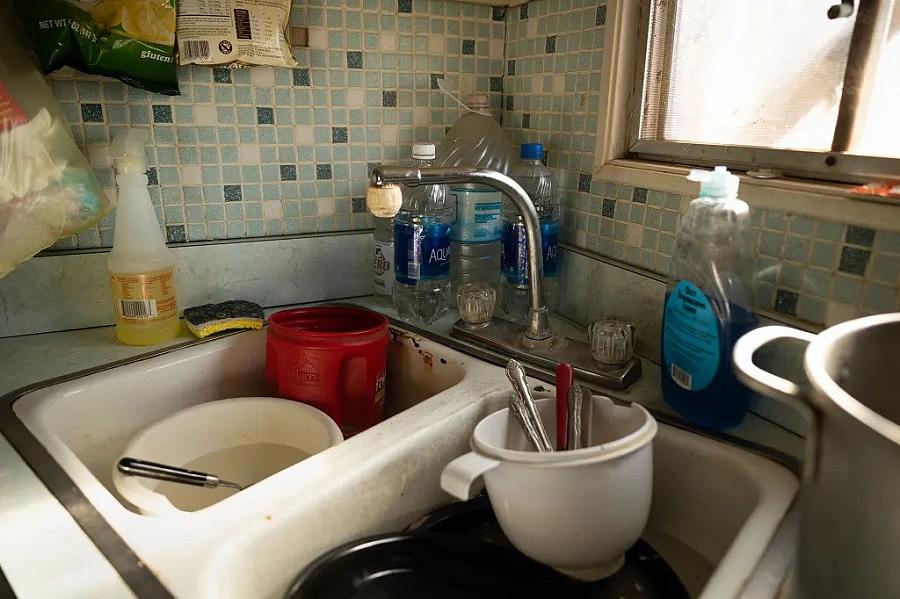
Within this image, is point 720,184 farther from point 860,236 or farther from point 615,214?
point 615,214

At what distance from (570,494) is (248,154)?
749mm

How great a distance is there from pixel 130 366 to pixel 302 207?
0.38 metres

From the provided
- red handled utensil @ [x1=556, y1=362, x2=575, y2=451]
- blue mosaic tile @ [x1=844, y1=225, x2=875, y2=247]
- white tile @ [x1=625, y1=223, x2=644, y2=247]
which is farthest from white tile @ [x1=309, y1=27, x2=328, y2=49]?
blue mosaic tile @ [x1=844, y1=225, x2=875, y2=247]

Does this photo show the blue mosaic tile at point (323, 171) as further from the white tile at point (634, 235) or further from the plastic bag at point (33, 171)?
the white tile at point (634, 235)

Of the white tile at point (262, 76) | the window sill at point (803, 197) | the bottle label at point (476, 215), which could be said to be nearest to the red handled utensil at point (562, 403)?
the window sill at point (803, 197)

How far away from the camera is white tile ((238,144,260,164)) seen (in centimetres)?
101

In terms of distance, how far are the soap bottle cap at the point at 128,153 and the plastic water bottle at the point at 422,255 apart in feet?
1.23

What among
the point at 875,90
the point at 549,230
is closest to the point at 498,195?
the point at 549,230

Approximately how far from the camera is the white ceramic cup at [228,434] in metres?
0.75

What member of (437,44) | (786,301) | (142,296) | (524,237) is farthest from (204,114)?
(786,301)

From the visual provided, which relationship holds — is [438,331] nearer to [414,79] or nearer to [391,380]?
[391,380]

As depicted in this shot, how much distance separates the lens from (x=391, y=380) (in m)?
1.01

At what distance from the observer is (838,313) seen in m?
0.68

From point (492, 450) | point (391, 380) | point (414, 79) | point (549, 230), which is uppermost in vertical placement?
point (414, 79)
